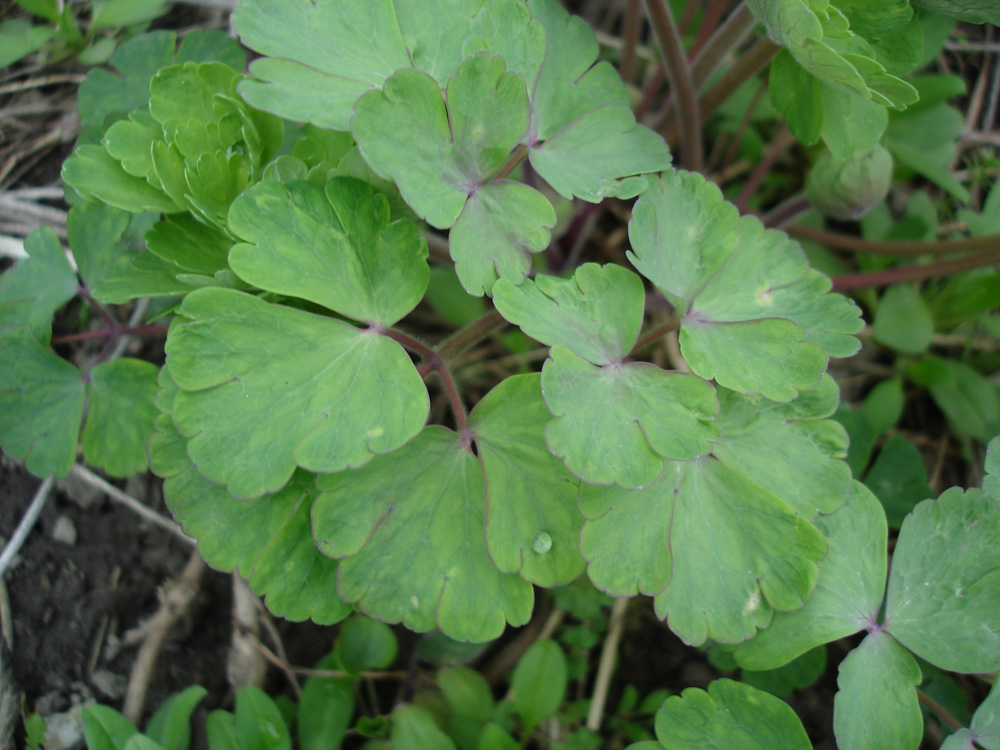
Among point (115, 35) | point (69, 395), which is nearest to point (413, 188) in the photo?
point (69, 395)

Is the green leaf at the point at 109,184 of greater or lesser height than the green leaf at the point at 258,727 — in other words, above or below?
above

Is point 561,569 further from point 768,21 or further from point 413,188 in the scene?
point 768,21

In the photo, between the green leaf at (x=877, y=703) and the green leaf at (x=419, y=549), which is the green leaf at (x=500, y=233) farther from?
the green leaf at (x=877, y=703)

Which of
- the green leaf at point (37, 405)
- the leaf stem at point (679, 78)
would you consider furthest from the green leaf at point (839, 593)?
the green leaf at point (37, 405)

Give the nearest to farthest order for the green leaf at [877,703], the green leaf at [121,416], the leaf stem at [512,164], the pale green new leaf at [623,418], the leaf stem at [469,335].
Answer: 1. the pale green new leaf at [623,418]
2. the green leaf at [877,703]
3. the leaf stem at [512,164]
4. the leaf stem at [469,335]
5. the green leaf at [121,416]

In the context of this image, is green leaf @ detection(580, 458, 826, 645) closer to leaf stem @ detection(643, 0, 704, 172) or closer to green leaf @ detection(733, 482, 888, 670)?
green leaf @ detection(733, 482, 888, 670)

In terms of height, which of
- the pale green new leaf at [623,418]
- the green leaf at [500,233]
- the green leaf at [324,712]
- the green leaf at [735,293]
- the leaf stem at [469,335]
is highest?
the green leaf at [500,233]
